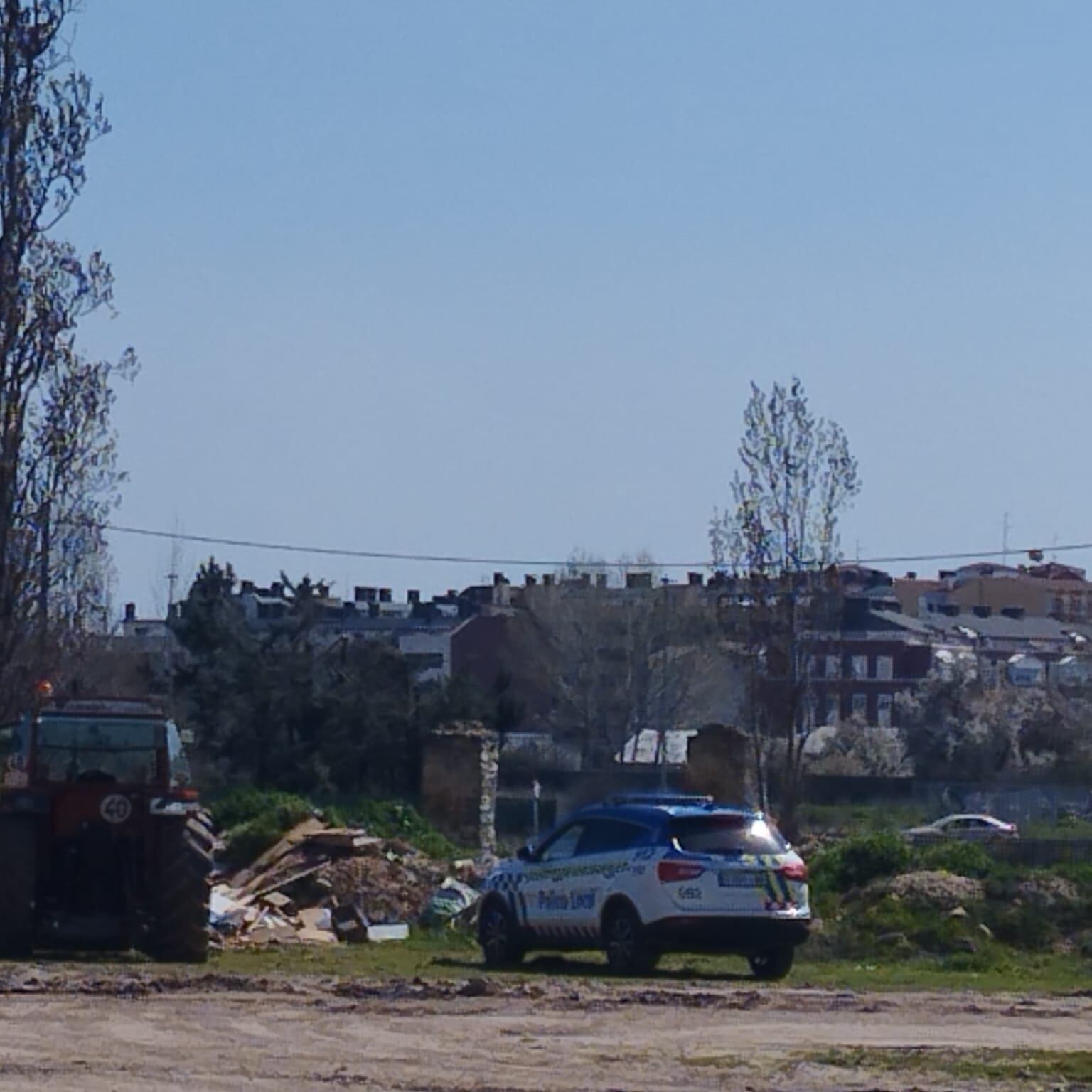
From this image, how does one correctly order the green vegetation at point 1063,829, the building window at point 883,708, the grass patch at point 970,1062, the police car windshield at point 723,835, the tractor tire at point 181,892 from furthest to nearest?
the building window at point 883,708 < the green vegetation at point 1063,829 < the police car windshield at point 723,835 < the tractor tire at point 181,892 < the grass patch at point 970,1062

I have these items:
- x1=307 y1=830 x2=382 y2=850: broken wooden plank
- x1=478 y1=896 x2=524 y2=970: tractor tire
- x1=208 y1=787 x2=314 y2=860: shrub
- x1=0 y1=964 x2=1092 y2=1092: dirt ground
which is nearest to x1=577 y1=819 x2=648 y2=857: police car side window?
x1=478 y1=896 x2=524 y2=970: tractor tire

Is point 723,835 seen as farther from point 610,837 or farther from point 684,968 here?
point 684,968

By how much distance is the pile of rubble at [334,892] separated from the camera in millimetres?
26031

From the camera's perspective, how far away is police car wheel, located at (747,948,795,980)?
69.5ft

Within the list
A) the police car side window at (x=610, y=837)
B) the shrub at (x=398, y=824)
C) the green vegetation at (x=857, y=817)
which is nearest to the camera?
the police car side window at (x=610, y=837)

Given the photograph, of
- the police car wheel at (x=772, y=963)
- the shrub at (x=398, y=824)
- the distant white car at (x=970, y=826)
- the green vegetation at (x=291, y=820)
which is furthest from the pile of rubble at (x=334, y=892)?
the distant white car at (x=970, y=826)

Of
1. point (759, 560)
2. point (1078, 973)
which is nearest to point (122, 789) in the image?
point (1078, 973)

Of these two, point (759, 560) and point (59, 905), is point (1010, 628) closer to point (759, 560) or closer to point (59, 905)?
point (759, 560)

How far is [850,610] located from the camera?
82312mm

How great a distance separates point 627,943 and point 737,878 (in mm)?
1285

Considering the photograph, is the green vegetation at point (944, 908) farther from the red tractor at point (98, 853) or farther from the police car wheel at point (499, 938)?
the red tractor at point (98, 853)

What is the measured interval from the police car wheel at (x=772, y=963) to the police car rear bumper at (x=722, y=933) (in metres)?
0.29

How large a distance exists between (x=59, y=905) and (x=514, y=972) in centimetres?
454

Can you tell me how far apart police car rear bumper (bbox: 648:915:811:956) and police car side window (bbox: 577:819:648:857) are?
95 centimetres
